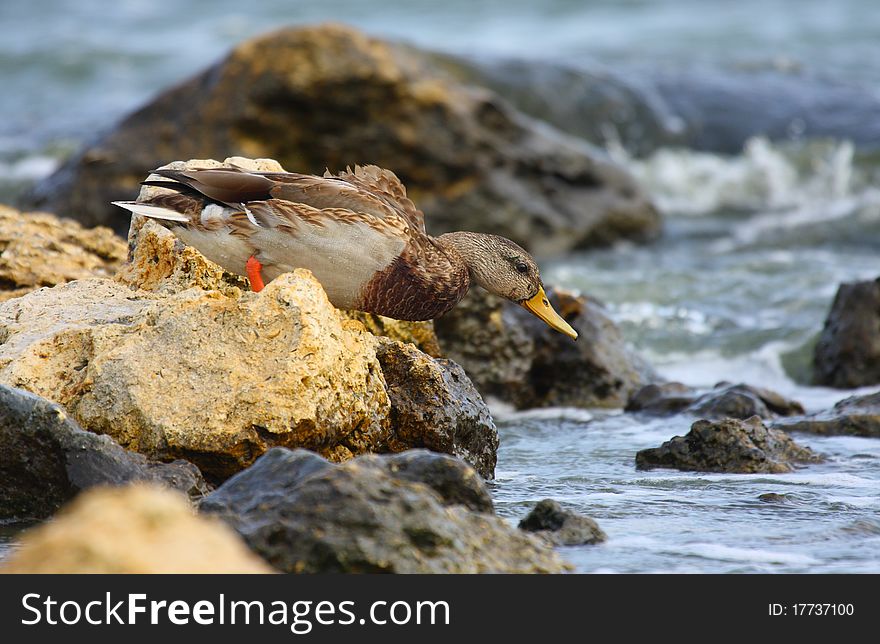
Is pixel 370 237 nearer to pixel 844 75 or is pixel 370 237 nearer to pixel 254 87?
pixel 254 87

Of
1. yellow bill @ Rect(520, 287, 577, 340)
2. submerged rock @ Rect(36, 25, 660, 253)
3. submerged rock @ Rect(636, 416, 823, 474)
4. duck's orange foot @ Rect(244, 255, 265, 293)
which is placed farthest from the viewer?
submerged rock @ Rect(36, 25, 660, 253)

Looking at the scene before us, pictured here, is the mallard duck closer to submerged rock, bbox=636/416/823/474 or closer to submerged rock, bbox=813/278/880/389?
submerged rock, bbox=636/416/823/474

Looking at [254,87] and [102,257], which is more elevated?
[254,87]

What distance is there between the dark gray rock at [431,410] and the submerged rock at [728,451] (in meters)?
1.02

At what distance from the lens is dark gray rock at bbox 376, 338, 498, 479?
6195mm

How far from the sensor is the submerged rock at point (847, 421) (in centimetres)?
774

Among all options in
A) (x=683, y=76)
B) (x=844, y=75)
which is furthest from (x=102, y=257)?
(x=844, y=75)

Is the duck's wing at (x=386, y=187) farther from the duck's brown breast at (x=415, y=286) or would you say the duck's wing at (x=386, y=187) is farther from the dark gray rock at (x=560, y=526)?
the dark gray rock at (x=560, y=526)

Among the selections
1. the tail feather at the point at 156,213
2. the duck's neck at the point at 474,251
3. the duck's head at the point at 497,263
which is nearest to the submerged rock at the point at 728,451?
the duck's head at the point at 497,263

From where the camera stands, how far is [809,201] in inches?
696

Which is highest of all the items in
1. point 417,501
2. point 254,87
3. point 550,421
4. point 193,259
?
point 254,87

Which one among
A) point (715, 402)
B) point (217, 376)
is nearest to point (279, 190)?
point (217, 376)

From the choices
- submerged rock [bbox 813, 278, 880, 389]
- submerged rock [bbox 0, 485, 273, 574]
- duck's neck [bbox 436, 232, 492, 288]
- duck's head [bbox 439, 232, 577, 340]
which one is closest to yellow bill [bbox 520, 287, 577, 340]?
duck's head [bbox 439, 232, 577, 340]
